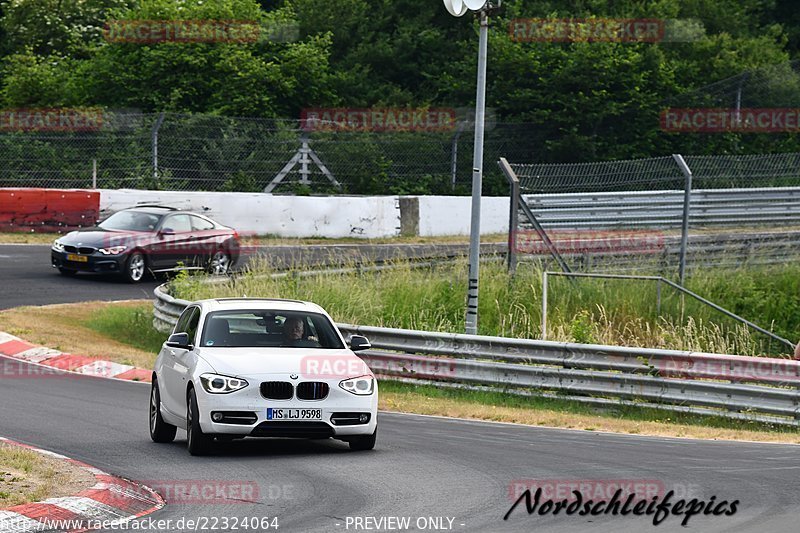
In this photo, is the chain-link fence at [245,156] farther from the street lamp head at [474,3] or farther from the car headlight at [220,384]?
the car headlight at [220,384]

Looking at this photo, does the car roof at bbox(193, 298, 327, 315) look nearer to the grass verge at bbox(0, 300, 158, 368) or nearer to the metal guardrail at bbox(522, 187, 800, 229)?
the grass verge at bbox(0, 300, 158, 368)

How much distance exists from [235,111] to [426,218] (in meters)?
9.16

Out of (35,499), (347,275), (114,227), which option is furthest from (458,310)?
(35,499)

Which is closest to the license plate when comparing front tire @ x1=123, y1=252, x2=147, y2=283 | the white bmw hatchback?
the white bmw hatchback

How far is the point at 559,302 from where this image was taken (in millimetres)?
20531

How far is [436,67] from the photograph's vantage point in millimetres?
47312

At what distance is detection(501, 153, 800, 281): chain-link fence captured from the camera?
21953 millimetres

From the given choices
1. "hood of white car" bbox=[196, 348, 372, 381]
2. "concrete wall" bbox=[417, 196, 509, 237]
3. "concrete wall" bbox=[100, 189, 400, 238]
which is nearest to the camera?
"hood of white car" bbox=[196, 348, 372, 381]

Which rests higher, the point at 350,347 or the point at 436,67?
the point at 436,67

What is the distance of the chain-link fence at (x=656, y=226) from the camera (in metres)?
22.0

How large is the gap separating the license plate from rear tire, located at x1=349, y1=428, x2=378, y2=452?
1.93 ft

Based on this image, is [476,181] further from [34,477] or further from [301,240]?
[301,240]

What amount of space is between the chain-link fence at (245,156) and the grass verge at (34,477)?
22.7 m

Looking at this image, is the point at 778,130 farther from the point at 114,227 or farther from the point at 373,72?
the point at 114,227
